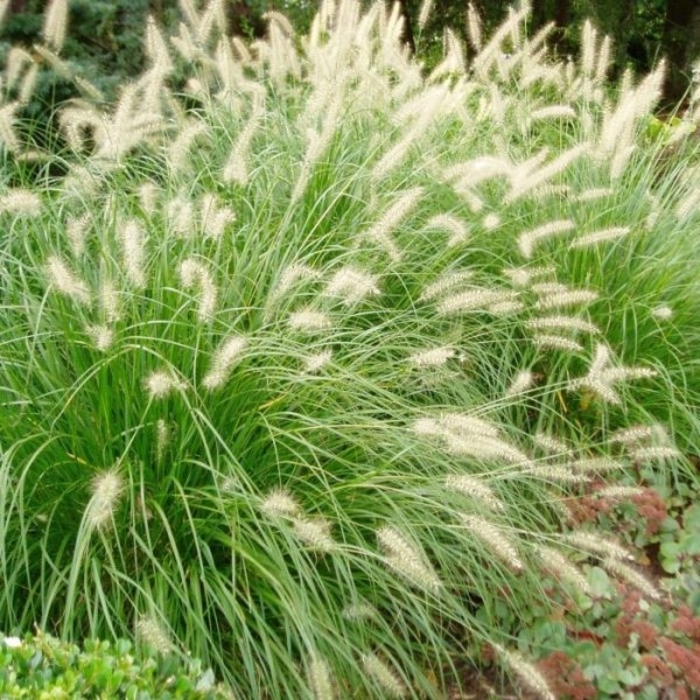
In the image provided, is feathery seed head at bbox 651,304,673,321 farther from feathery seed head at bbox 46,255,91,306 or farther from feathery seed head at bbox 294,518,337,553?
feathery seed head at bbox 46,255,91,306

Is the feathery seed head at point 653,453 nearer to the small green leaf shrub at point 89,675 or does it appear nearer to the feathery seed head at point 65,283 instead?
the small green leaf shrub at point 89,675

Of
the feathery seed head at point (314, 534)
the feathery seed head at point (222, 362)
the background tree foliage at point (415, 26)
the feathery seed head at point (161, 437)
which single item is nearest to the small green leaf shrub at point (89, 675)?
the feathery seed head at point (314, 534)

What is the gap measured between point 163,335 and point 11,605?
0.95 m

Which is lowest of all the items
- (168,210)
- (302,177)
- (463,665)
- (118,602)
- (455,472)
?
(463,665)

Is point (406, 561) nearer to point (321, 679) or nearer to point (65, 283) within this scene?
point (321, 679)

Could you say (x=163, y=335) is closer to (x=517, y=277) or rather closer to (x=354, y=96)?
(x=517, y=277)

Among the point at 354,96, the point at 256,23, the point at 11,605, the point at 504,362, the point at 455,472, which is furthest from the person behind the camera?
the point at 256,23

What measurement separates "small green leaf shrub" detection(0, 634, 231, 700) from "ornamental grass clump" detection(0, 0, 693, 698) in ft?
0.92

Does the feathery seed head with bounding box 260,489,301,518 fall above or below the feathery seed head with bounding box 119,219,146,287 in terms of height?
below

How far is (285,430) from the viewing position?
3.22 meters

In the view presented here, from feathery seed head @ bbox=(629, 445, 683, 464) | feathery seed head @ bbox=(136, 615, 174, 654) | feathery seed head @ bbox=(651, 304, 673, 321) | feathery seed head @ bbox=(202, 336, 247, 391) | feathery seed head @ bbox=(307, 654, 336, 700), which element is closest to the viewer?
feathery seed head @ bbox=(136, 615, 174, 654)

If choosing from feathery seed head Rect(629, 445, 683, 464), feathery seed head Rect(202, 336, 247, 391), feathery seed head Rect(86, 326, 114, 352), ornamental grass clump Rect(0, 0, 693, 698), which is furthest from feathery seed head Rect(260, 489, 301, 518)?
feathery seed head Rect(629, 445, 683, 464)

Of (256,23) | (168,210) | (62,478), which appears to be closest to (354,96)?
(168,210)

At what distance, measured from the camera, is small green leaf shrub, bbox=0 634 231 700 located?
6.83ft
